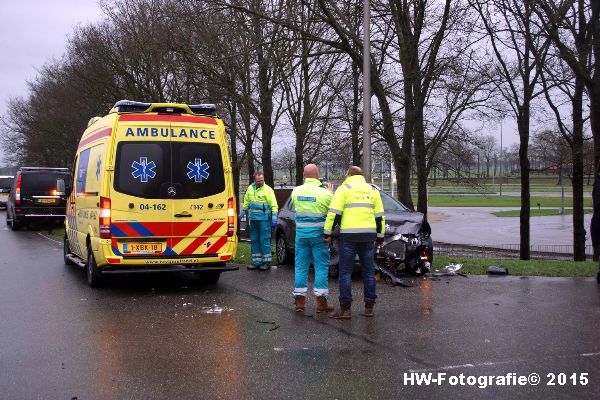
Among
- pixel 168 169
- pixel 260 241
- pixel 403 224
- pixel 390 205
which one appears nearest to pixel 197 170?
pixel 168 169

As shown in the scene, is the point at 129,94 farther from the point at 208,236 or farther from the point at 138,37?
the point at 208,236

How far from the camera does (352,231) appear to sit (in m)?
7.40

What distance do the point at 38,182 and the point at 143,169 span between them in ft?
48.6

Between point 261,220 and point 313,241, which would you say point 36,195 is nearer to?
point 261,220

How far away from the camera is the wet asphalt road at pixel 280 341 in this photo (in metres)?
4.96

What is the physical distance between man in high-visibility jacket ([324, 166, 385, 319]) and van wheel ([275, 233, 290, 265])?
5163 mm

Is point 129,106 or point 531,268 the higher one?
point 129,106

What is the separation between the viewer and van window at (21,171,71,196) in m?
22.1

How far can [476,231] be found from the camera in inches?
1169

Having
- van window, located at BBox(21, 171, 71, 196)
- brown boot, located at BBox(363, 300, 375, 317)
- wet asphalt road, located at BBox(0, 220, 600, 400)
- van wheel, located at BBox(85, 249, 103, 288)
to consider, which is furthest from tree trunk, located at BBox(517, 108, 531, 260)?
van window, located at BBox(21, 171, 71, 196)

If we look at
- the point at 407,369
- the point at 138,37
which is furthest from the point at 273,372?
the point at 138,37

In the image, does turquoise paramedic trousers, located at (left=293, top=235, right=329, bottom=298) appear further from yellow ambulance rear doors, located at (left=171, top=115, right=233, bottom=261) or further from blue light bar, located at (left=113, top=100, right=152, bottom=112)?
blue light bar, located at (left=113, top=100, right=152, bottom=112)

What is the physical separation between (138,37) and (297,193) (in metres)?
17.4

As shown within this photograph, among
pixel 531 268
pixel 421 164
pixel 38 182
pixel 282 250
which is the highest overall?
pixel 421 164
